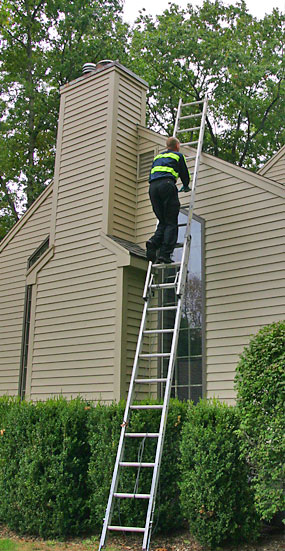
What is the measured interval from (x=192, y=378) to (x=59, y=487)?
275 cm

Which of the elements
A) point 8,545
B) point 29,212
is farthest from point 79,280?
point 8,545

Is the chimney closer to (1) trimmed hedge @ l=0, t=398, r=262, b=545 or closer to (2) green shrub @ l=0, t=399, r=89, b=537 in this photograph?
(2) green shrub @ l=0, t=399, r=89, b=537

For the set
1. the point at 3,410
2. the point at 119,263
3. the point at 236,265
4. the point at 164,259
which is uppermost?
the point at 119,263

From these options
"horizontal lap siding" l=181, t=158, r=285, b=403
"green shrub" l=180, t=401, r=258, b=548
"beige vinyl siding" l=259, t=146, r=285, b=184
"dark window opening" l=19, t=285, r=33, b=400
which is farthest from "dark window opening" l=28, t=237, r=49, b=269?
"green shrub" l=180, t=401, r=258, b=548

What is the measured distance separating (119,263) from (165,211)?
6.58 ft

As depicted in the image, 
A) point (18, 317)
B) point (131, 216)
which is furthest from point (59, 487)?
point (18, 317)

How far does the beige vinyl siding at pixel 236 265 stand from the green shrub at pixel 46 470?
2.28 meters

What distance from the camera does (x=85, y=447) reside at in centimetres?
641

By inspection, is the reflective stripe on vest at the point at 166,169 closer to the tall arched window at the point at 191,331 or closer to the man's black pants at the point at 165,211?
the man's black pants at the point at 165,211

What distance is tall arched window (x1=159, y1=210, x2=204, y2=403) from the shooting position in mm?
7992

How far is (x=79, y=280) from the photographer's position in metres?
9.28

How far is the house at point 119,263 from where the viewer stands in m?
7.65

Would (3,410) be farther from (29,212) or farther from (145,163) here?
(29,212)

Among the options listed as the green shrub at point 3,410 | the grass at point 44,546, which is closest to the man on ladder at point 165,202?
the green shrub at point 3,410
